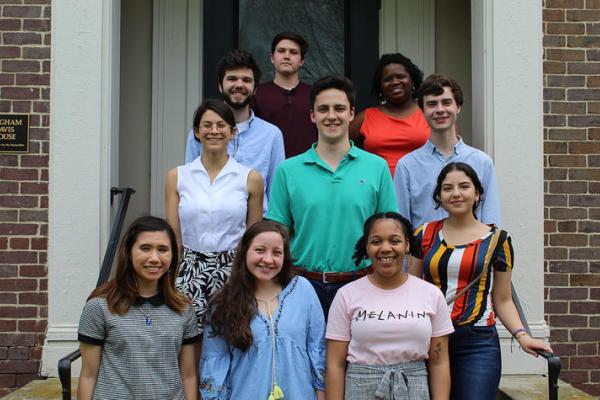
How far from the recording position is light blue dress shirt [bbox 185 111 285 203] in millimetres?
4359

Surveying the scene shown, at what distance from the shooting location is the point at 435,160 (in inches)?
161

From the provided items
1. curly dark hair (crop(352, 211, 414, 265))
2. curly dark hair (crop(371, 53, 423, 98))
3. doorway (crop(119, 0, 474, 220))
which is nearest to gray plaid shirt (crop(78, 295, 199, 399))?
curly dark hair (crop(352, 211, 414, 265))

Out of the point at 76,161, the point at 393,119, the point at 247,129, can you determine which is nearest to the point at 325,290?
the point at 247,129

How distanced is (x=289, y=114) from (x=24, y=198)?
1.85 meters

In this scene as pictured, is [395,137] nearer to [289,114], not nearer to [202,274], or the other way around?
[289,114]

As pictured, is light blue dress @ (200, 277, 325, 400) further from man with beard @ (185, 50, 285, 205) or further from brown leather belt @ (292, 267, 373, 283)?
man with beard @ (185, 50, 285, 205)

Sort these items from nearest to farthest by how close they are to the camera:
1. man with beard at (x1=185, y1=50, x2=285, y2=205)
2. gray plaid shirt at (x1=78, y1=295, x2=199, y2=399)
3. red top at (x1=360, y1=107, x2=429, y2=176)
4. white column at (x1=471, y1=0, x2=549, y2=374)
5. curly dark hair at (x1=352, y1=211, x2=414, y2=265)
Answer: gray plaid shirt at (x1=78, y1=295, x2=199, y2=399)
curly dark hair at (x1=352, y1=211, x2=414, y2=265)
man with beard at (x1=185, y1=50, x2=285, y2=205)
red top at (x1=360, y1=107, x2=429, y2=176)
white column at (x1=471, y1=0, x2=549, y2=374)

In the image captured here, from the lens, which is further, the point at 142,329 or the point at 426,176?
the point at 426,176

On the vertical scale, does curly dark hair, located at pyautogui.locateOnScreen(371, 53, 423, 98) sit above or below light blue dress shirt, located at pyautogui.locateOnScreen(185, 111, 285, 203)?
above

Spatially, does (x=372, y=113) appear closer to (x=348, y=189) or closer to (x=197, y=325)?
(x=348, y=189)

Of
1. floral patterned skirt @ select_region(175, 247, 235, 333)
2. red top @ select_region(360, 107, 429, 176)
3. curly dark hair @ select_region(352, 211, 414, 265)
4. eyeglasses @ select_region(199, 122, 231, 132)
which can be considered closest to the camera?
curly dark hair @ select_region(352, 211, 414, 265)

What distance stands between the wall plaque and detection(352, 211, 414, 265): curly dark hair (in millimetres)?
2672

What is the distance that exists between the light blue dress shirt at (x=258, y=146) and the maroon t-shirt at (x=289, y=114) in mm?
405

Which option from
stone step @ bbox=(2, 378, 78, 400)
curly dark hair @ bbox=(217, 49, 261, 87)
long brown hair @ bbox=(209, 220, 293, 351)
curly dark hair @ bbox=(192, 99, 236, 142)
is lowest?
stone step @ bbox=(2, 378, 78, 400)
